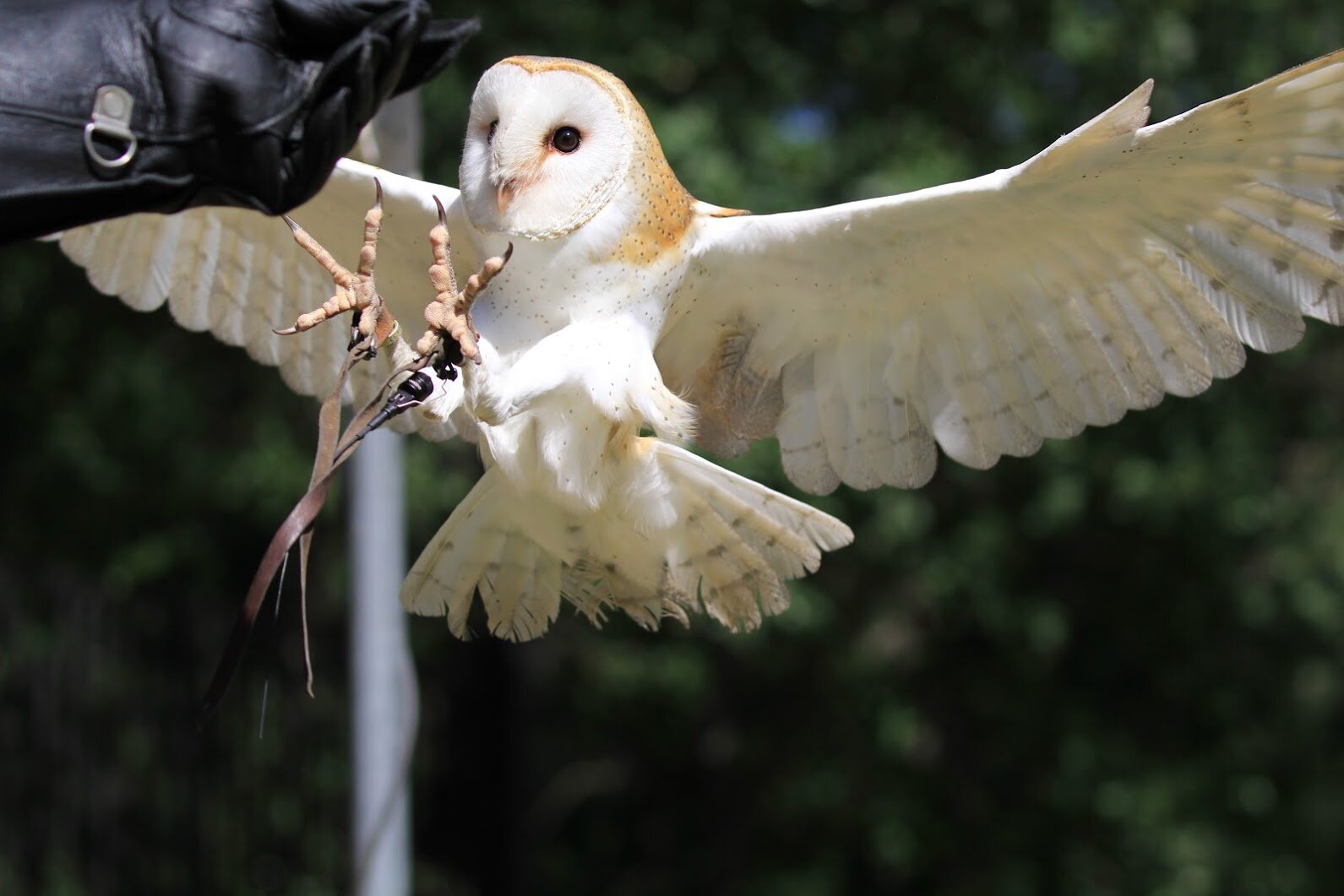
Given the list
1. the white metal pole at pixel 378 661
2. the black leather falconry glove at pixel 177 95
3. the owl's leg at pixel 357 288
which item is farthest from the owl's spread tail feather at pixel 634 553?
the white metal pole at pixel 378 661

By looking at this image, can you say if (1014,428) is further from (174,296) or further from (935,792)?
(935,792)

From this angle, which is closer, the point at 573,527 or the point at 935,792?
the point at 573,527

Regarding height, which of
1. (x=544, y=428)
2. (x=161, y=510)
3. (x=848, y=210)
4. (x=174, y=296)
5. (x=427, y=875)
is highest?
(x=161, y=510)

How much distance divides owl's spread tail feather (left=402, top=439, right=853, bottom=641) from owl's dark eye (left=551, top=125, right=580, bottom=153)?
47cm

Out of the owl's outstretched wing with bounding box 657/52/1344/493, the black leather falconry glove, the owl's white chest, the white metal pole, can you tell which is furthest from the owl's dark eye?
the white metal pole

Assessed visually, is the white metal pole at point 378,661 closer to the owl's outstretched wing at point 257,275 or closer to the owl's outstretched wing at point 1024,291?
the owl's outstretched wing at point 257,275

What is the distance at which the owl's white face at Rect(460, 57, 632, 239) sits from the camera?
2.18 m

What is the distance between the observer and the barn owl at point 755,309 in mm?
2178

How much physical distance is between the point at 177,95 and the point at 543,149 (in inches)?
35.7

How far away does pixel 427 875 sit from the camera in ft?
20.3

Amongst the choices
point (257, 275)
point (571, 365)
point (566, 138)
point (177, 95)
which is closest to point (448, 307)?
point (571, 365)

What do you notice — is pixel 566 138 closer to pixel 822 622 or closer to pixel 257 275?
pixel 257 275

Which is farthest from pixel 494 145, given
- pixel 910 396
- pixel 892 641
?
pixel 892 641

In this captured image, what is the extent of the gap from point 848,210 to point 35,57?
50.3 inches
